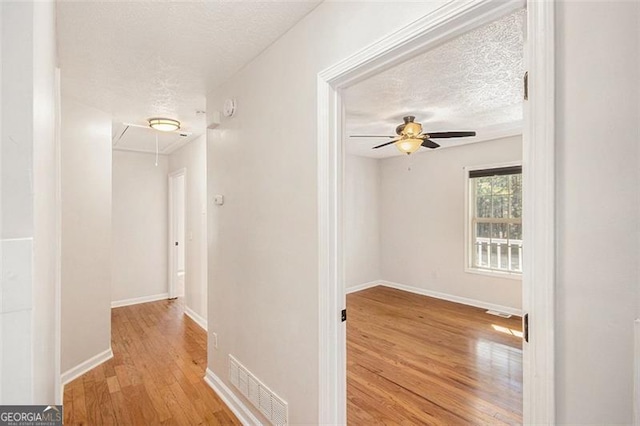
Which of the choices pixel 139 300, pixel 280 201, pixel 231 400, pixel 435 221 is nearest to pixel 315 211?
pixel 280 201

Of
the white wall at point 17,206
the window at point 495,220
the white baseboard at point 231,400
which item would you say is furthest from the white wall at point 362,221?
the white wall at point 17,206

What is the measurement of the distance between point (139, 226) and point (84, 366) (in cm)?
259

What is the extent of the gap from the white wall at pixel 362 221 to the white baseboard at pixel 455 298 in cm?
44

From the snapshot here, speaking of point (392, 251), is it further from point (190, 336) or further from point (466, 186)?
point (190, 336)

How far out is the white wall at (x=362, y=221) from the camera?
5871 millimetres

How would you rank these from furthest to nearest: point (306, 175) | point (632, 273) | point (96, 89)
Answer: point (96, 89) < point (306, 175) < point (632, 273)

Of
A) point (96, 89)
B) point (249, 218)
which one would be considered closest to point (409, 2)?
point (249, 218)

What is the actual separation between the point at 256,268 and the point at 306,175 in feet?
2.64

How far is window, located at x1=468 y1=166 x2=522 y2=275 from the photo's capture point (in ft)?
15.1

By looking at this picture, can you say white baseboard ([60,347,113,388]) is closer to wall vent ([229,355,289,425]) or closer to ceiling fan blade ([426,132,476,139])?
wall vent ([229,355,289,425])

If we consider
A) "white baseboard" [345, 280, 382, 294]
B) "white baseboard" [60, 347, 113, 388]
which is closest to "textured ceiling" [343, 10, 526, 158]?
"white baseboard" [345, 280, 382, 294]

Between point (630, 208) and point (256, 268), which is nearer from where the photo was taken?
point (630, 208)

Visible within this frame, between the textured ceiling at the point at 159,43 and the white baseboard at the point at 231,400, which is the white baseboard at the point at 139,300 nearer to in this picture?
the white baseboard at the point at 231,400

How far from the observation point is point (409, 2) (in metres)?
1.16
